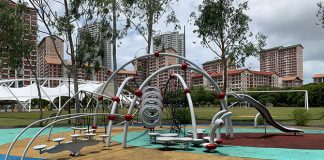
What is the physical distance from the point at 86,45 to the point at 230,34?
11.3 meters

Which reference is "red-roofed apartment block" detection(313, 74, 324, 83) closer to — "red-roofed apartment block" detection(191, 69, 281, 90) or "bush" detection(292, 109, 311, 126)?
"red-roofed apartment block" detection(191, 69, 281, 90)

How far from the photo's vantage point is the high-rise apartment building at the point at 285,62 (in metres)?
141

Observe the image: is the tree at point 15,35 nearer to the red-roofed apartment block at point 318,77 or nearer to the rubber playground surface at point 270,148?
the rubber playground surface at point 270,148

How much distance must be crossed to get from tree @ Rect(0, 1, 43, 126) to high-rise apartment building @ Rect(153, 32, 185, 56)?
959 centimetres

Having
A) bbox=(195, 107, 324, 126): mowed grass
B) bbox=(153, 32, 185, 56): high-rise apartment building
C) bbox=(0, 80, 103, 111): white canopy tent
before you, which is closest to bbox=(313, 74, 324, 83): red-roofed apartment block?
bbox=(195, 107, 324, 126): mowed grass

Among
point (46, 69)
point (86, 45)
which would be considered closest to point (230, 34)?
point (86, 45)

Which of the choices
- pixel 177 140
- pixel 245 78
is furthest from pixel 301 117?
pixel 245 78

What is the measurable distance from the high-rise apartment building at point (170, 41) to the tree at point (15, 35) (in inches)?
378

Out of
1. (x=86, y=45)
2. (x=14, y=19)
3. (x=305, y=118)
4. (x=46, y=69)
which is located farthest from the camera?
(x=46, y=69)

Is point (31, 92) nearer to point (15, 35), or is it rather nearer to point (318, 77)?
point (15, 35)

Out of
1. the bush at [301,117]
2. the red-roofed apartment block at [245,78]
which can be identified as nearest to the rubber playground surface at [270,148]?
the bush at [301,117]

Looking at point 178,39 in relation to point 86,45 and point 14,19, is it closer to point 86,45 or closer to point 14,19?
point 86,45

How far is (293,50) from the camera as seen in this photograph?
141m

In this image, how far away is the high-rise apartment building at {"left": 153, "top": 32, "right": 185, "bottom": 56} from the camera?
30434 mm
